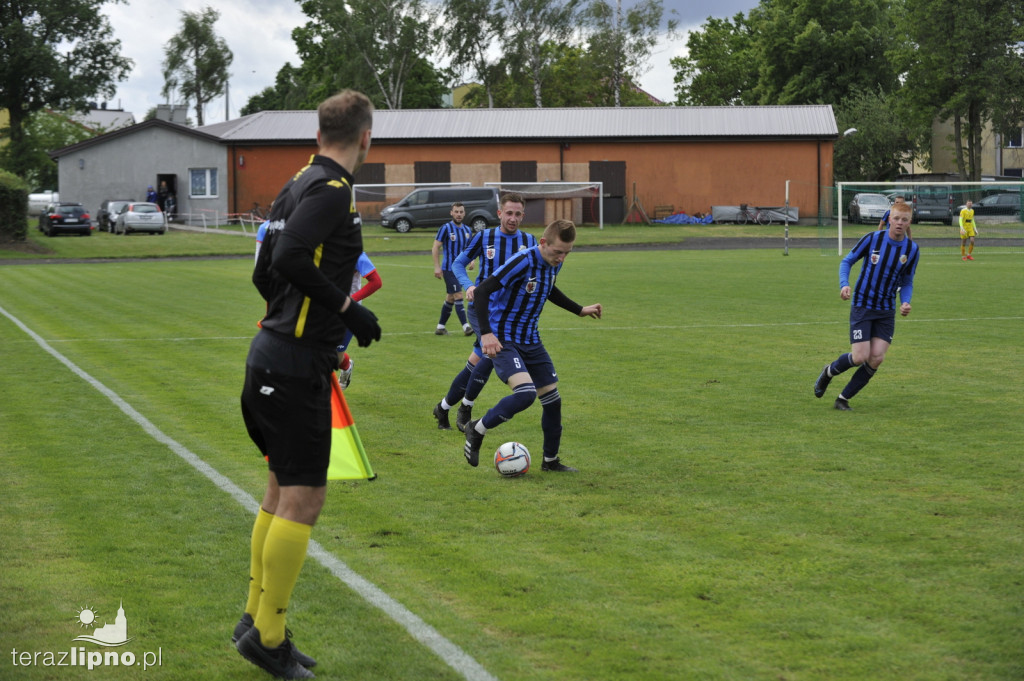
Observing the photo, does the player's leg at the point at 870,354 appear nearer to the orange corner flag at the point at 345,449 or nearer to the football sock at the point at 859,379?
the football sock at the point at 859,379

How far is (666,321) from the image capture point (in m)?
17.5

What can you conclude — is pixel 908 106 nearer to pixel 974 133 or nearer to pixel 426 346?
pixel 974 133

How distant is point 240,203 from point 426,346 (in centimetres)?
4054

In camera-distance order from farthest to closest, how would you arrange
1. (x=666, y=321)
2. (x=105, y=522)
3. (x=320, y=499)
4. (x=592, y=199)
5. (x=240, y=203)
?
(x=240, y=203) < (x=592, y=199) < (x=666, y=321) < (x=105, y=522) < (x=320, y=499)

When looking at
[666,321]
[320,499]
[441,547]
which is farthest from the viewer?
[666,321]

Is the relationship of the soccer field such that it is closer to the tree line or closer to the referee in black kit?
the referee in black kit

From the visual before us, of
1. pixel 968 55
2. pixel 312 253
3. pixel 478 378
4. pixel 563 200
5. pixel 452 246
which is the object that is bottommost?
pixel 478 378

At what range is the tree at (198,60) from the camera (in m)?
79.5

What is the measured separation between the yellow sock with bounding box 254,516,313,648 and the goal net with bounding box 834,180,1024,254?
111 feet

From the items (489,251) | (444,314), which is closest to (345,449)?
(489,251)

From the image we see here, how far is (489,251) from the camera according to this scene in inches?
433

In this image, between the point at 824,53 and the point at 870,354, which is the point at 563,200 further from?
the point at 870,354

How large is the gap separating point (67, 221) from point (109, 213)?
8.65 ft

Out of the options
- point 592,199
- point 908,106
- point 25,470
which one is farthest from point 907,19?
point 25,470
